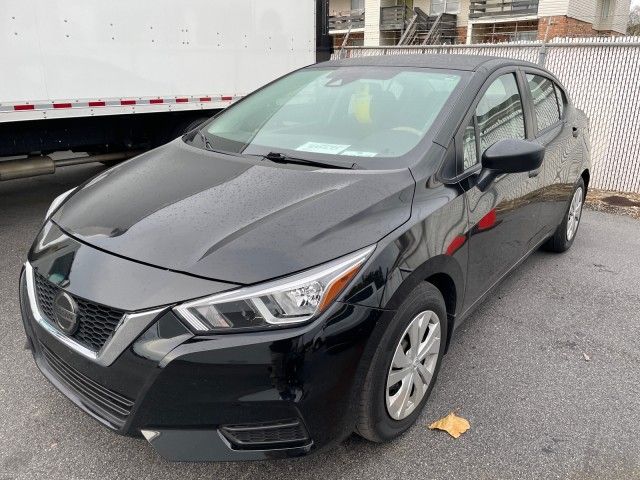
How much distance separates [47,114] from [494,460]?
15.2 feet

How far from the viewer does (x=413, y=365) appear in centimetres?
230

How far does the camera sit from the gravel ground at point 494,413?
87.2 inches

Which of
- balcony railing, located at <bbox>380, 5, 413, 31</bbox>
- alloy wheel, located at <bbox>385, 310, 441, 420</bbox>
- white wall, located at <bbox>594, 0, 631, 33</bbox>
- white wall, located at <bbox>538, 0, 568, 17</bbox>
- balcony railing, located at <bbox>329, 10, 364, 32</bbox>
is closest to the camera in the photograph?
alloy wheel, located at <bbox>385, 310, 441, 420</bbox>

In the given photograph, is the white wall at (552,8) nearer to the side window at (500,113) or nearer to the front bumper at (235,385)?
the side window at (500,113)

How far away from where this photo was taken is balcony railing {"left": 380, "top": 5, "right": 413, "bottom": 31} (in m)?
30.6

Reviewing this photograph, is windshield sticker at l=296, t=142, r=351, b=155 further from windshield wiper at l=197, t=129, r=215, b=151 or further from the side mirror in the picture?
the side mirror

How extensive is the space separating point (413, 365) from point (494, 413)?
614 mm

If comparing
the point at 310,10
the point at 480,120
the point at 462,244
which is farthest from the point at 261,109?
the point at 310,10

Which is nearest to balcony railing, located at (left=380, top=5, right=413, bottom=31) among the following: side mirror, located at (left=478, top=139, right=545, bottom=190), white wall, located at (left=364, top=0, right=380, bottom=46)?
white wall, located at (left=364, top=0, right=380, bottom=46)

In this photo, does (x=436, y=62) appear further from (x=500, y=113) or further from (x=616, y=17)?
(x=616, y=17)

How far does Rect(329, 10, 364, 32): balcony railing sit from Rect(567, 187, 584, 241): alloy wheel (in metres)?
30.2

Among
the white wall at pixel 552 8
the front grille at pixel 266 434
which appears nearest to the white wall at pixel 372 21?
the white wall at pixel 552 8

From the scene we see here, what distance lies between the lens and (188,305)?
5.81 feet

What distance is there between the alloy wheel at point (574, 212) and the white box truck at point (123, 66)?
10.7 feet
